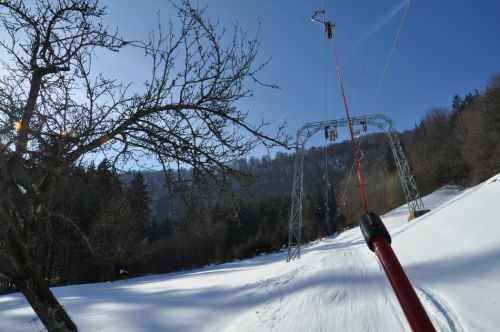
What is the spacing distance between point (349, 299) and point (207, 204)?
3596 millimetres

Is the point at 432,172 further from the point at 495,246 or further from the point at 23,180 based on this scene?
the point at 23,180

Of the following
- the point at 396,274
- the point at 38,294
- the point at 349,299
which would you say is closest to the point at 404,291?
the point at 396,274

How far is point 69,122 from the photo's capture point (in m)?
3.54

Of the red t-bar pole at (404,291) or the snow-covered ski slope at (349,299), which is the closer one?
the red t-bar pole at (404,291)

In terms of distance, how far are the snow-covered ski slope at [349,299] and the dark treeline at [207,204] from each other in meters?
1.52

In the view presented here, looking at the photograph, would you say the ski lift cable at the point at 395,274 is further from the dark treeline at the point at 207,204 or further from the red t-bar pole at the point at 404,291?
the dark treeline at the point at 207,204

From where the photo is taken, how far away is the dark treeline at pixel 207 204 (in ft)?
14.6

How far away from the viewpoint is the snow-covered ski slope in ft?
16.6

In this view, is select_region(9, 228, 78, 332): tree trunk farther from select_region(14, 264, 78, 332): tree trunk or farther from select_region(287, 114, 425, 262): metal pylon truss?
select_region(287, 114, 425, 262): metal pylon truss

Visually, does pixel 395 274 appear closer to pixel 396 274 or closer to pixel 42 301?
pixel 396 274

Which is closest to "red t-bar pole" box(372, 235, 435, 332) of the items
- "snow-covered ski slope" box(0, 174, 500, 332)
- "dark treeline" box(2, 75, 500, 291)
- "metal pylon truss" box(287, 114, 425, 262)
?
"dark treeline" box(2, 75, 500, 291)

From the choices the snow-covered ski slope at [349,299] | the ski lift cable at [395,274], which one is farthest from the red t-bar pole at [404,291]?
the snow-covered ski slope at [349,299]

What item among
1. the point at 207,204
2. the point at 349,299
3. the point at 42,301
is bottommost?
the point at 349,299

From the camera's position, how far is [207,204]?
4680 mm
